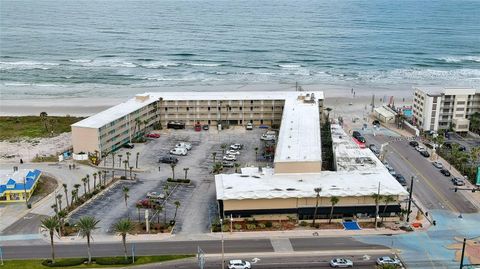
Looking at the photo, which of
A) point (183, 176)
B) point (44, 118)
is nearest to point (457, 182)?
point (183, 176)

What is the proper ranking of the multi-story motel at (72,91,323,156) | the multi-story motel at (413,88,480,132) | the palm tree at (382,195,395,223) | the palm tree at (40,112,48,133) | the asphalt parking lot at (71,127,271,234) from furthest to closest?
the palm tree at (40,112,48,133), the multi-story motel at (72,91,323,156), the multi-story motel at (413,88,480,132), the asphalt parking lot at (71,127,271,234), the palm tree at (382,195,395,223)

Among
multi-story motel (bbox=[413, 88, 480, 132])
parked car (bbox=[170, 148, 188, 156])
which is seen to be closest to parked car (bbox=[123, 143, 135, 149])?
parked car (bbox=[170, 148, 188, 156])

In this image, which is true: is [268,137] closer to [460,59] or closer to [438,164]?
[438,164]

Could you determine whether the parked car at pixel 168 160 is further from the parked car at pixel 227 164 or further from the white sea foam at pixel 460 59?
the white sea foam at pixel 460 59

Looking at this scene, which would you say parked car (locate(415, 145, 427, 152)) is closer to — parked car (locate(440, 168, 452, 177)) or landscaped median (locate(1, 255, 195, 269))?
parked car (locate(440, 168, 452, 177))

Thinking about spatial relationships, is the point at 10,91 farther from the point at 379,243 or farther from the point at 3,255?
the point at 379,243
